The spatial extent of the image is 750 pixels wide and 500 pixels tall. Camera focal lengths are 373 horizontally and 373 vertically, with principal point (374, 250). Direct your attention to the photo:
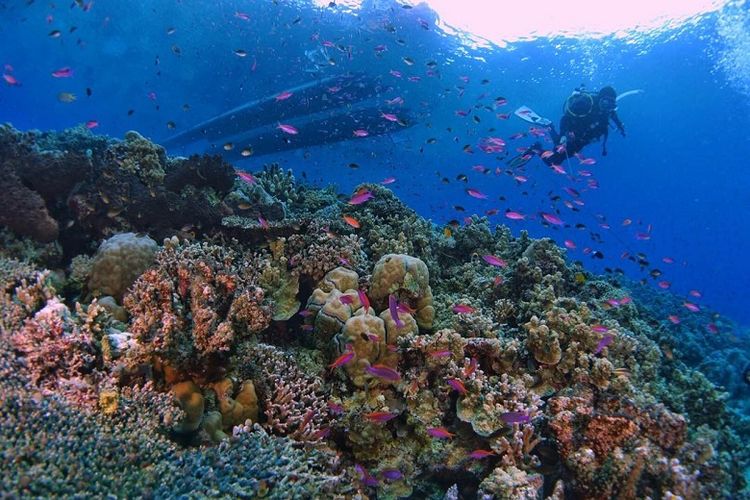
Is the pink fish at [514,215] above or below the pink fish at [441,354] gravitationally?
above

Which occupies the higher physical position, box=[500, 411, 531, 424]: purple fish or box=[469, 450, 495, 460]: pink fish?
box=[500, 411, 531, 424]: purple fish

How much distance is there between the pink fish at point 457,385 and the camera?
4.34 meters

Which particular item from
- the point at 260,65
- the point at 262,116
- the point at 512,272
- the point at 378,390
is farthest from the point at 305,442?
the point at 260,65

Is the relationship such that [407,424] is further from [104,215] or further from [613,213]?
[613,213]

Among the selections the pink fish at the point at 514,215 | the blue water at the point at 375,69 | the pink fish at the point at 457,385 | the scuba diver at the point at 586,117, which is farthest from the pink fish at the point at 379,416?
the scuba diver at the point at 586,117

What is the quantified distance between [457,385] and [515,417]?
69cm

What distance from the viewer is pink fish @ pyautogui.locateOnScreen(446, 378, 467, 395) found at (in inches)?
171

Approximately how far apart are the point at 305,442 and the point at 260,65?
3229 cm

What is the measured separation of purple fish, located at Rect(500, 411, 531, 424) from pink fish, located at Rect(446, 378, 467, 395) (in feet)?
1.75

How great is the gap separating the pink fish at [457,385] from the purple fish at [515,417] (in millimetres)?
534

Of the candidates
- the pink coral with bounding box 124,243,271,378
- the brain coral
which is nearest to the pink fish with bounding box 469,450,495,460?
the pink coral with bounding box 124,243,271,378

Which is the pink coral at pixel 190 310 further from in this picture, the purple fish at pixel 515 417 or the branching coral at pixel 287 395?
the purple fish at pixel 515 417

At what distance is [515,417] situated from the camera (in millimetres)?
3910

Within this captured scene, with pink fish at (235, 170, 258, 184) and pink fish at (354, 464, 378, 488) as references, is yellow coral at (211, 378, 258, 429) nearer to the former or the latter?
pink fish at (354, 464, 378, 488)
